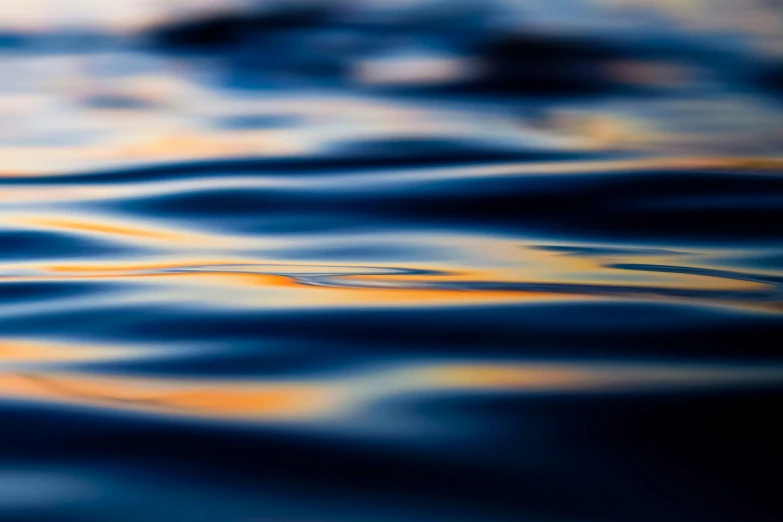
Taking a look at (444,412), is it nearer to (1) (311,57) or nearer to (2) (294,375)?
(2) (294,375)

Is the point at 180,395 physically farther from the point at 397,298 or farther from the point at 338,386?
the point at 397,298

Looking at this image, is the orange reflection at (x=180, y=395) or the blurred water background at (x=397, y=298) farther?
the orange reflection at (x=180, y=395)

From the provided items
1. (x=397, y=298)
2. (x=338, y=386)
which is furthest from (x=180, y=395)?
(x=397, y=298)

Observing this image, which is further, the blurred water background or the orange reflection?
the orange reflection

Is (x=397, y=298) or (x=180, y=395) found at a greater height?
(x=397, y=298)

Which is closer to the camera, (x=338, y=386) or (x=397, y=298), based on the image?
(x=338, y=386)

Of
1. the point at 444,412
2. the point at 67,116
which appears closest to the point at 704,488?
the point at 444,412

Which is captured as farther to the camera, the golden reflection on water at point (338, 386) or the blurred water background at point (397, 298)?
the golden reflection on water at point (338, 386)

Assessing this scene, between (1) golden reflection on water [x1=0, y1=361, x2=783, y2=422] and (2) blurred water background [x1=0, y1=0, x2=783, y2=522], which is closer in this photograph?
(2) blurred water background [x1=0, y1=0, x2=783, y2=522]
